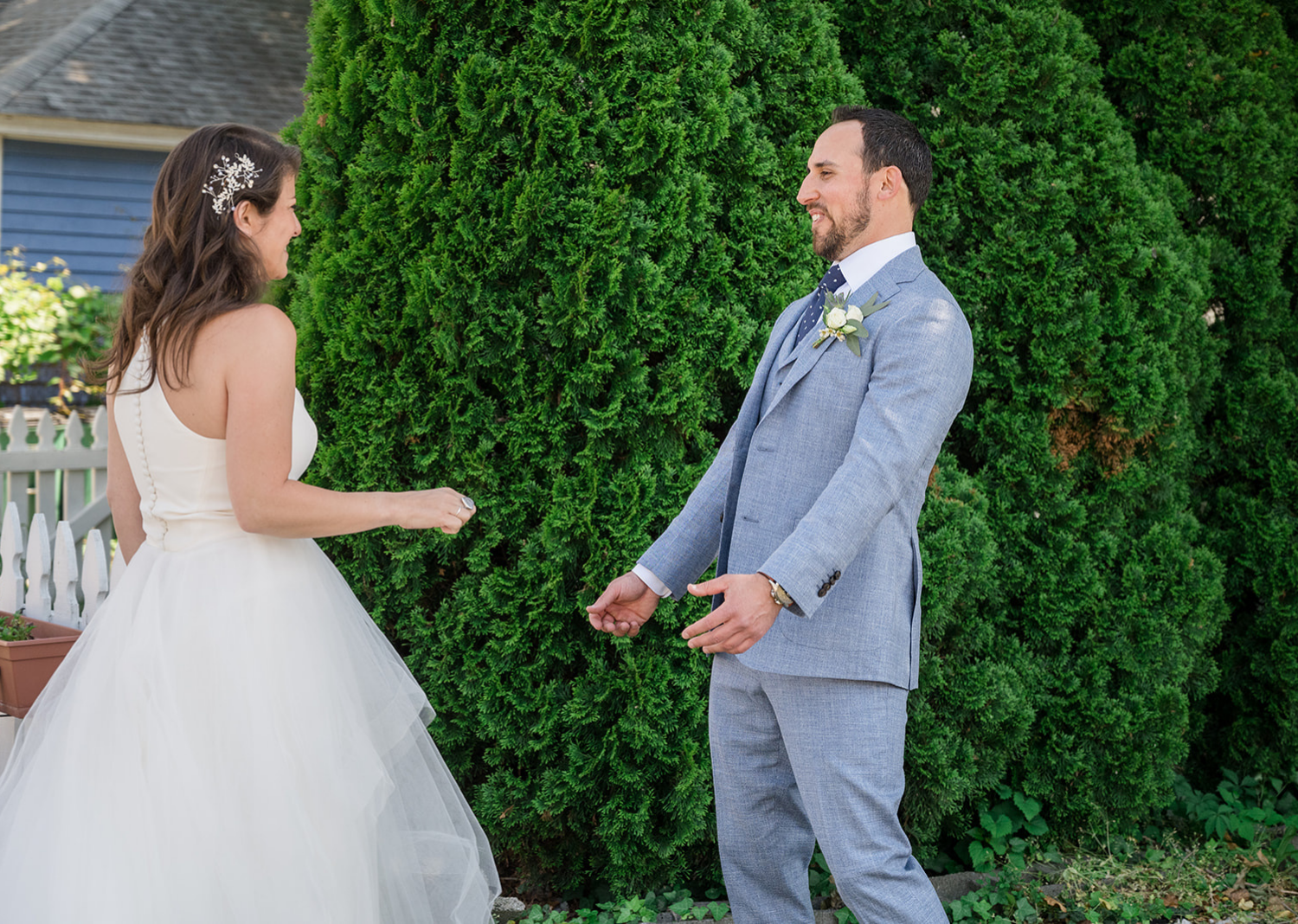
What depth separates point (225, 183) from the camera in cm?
240

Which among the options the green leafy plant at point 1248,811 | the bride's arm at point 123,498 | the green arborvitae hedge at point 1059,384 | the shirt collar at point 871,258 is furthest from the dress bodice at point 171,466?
the green leafy plant at point 1248,811

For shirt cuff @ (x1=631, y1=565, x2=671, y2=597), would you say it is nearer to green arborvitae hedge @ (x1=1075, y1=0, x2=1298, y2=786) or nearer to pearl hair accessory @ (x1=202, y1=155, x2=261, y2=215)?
pearl hair accessory @ (x1=202, y1=155, x2=261, y2=215)

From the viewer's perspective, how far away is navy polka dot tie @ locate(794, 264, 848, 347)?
101 inches

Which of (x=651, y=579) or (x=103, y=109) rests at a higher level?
(x=103, y=109)

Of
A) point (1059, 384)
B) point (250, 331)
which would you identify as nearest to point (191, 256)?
point (250, 331)

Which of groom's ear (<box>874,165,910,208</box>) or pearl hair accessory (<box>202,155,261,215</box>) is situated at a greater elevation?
groom's ear (<box>874,165,910,208</box>)

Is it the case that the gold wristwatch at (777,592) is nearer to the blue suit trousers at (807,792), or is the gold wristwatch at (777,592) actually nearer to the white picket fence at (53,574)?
the blue suit trousers at (807,792)

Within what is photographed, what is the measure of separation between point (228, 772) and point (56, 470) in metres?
4.59

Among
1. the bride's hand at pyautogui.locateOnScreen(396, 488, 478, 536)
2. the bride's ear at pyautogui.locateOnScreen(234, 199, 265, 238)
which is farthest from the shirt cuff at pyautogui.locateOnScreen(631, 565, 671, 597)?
the bride's ear at pyautogui.locateOnScreen(234, 199, 265, 238)

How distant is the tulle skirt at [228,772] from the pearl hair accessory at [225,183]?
743mm

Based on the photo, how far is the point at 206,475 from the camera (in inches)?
95.9

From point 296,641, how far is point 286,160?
108cm

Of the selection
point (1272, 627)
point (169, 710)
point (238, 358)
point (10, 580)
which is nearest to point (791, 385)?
point (238, 358)

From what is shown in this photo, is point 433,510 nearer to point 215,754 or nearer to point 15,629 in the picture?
point 215,754
